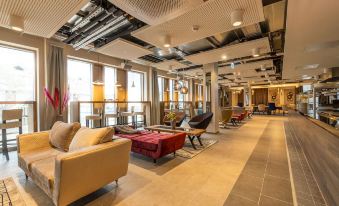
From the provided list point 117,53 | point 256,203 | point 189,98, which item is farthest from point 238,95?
point 256,203

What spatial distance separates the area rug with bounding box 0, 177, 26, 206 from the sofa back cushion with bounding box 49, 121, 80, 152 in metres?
0.73

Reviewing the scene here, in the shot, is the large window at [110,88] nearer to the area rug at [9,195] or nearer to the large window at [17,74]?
the large window at [17,74]

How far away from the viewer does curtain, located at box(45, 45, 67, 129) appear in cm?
475

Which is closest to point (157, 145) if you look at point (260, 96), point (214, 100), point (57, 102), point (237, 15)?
point (237, 15)

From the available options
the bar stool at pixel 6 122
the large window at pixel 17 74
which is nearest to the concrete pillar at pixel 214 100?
the bar stool at pixel 6 122

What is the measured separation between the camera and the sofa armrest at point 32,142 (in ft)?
8.87

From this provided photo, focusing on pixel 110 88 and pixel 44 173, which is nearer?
pixel 44 173

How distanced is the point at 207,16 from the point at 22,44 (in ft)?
16.5

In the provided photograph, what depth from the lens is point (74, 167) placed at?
5.95ft

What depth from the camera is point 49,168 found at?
207 centimetres

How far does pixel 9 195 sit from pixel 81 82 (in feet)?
16.9

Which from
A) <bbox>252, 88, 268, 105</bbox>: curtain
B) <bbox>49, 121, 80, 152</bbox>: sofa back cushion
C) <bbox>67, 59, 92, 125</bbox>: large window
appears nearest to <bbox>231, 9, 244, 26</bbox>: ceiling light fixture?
<bbox>49, 121, 80, 152</bbox>: sofa back cushion

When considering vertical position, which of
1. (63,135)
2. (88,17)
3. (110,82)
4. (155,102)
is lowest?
(63,135)

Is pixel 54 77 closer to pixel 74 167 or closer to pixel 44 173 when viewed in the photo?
pixel 44 173
